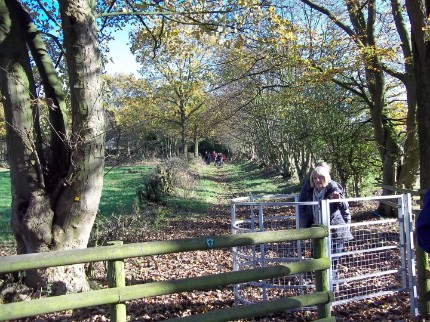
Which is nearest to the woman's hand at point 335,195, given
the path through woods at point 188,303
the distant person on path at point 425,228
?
the path through woods at point 188,303

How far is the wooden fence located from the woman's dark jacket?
1748 millimetres

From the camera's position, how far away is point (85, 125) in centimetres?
596

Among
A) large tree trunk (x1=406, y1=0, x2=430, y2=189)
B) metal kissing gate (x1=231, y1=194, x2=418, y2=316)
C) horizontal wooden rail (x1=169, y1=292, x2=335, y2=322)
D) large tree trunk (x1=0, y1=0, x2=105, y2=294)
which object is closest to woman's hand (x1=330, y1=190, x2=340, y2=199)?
metal kissing gate (x1=231, y1=194, x2=418, y2=316)

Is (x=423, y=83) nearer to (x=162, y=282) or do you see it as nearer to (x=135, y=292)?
(x=162, y=282)

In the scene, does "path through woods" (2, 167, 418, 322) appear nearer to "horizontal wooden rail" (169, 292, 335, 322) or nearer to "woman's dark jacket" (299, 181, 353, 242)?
"woman's dark jacket" (299, 181, 353, 242)

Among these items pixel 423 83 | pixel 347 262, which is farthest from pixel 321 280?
pixel 423 83

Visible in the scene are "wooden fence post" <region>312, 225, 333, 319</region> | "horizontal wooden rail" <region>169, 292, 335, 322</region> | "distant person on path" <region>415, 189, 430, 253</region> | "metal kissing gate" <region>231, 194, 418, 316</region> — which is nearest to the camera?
"distant person on path" <region>415, 189, 430, 253</region>

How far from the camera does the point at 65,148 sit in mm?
6438

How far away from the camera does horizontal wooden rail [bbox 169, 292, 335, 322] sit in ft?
11.8

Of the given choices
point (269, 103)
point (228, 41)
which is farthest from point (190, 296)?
point (269, 103)

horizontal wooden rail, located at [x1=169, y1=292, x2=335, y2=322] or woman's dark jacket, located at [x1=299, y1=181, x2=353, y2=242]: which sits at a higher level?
woman's dark jacket, located at [x1=299, y1=181, x2=353, y2=242]

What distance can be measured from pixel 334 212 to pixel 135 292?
11.7 ft

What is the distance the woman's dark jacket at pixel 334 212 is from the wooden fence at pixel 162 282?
1748 mm

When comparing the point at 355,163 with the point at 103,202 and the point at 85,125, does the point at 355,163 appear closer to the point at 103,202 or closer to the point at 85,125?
the point at 103,202
